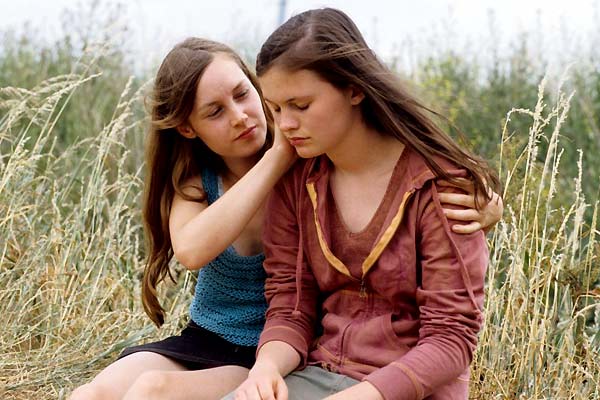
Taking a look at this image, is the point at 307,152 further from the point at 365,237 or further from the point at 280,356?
the point at 280,356

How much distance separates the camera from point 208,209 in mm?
2656

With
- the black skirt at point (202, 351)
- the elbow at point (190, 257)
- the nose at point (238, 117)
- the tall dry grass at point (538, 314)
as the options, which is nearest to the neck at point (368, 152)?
the nose at point (238, 117)

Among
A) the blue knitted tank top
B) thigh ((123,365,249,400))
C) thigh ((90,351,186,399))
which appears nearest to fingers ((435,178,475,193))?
the blue knitted tank top

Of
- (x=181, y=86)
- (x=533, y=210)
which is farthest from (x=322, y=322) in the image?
(x=533, y=210)

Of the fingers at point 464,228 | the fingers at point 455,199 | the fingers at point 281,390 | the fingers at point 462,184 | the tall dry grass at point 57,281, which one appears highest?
the fingers at point 462,184

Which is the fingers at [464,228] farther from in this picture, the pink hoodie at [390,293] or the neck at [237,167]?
the neck at [237,167]

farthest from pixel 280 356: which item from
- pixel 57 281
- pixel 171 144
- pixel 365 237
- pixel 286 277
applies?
pixel 57 281

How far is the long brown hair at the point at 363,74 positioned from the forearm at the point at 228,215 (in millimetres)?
272

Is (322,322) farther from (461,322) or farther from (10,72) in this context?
(10,72)

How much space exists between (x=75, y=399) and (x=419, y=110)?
1083mm

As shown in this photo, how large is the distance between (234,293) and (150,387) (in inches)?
18.4

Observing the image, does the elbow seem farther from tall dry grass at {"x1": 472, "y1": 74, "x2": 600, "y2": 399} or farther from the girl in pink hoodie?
tall dry grass at {"x1": 472, "y1": 74, "x2": 600, "y2": 399}

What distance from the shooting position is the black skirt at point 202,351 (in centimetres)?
278

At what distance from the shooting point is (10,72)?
621 cm
